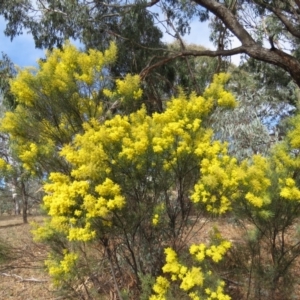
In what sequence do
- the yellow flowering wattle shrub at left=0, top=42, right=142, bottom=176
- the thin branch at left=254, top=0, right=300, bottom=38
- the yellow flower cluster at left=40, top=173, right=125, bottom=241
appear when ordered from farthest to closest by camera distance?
1. the thin branch at left=254, top=0, right=300, bottom=38
2. the yellow flowering wattle shrub at left=0, top=42, right=142, bottom=176
3. the yellow flower cluster at left=40, top=173, right=125, bottom=241

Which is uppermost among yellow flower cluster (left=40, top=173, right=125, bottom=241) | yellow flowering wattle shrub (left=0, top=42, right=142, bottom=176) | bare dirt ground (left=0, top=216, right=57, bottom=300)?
yellow flowering wattle shrub (left=0, top=42, right=142, bottom=176)

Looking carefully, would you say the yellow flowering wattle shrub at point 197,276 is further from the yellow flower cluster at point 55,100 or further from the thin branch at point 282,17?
the thin branch at point 282,17

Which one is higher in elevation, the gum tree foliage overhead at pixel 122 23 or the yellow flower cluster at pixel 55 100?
the gum tree foliage overhead at pixel 122 23

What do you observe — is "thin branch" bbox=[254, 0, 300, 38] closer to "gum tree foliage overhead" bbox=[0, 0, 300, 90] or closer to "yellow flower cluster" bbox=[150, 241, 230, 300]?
"gum tree foliage overhead" bbox=[0, 0, 300, 90]

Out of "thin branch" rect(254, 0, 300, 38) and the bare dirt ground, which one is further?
"thin branch" rect(254, 0, 300, 38)

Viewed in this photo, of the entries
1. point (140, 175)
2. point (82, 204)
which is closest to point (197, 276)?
point (140, 175)

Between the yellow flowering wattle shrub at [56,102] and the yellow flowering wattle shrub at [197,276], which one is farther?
the yellow flowering wattle shrub at [56,102]

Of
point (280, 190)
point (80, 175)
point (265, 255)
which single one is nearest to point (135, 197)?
point (80, 175)

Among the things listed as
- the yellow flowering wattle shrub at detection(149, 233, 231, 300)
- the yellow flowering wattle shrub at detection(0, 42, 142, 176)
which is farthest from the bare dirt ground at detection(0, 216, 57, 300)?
the yellow flowering wattle shrub at detection(149, 233, 231, 300)

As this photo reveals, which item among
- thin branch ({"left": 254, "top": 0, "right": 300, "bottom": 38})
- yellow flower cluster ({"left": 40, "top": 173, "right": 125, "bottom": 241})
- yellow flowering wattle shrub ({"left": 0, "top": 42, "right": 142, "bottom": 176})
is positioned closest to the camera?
yellow flower cluster ({"left": 40, "top": 173, "right": 125, "bottom": 241})

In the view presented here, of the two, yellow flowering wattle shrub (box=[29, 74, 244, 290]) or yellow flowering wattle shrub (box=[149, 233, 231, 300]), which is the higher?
yellow flowering wattle shrub (box=[29, 74, 244, 290])

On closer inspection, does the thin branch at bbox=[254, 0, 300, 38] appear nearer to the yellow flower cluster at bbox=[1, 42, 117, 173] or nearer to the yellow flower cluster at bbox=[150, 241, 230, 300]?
the yellow flower cluster at bbox=[1, 42, 117, 173]

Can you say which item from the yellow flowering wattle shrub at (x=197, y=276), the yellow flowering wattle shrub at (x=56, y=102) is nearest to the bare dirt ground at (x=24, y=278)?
the yellow flowering wattle shrub at (x=56, y=102)

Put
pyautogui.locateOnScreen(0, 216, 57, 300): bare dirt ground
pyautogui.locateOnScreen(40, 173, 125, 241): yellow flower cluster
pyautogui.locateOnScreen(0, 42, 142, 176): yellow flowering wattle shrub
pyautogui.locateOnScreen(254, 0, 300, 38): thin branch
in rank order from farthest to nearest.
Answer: pyautogui.locateOnScreen(254, 0, 300, 38): thin branch < pyautogui.locateOnScreen(0, 216, 57, 300): bare dirt ground < pyautogui.locateOnScreen(0, 42, 142, 176): yellow flowering wattle shrub < pyautogui.locateOnScreen(40, 173, 125, 241): yellow flower cluster
